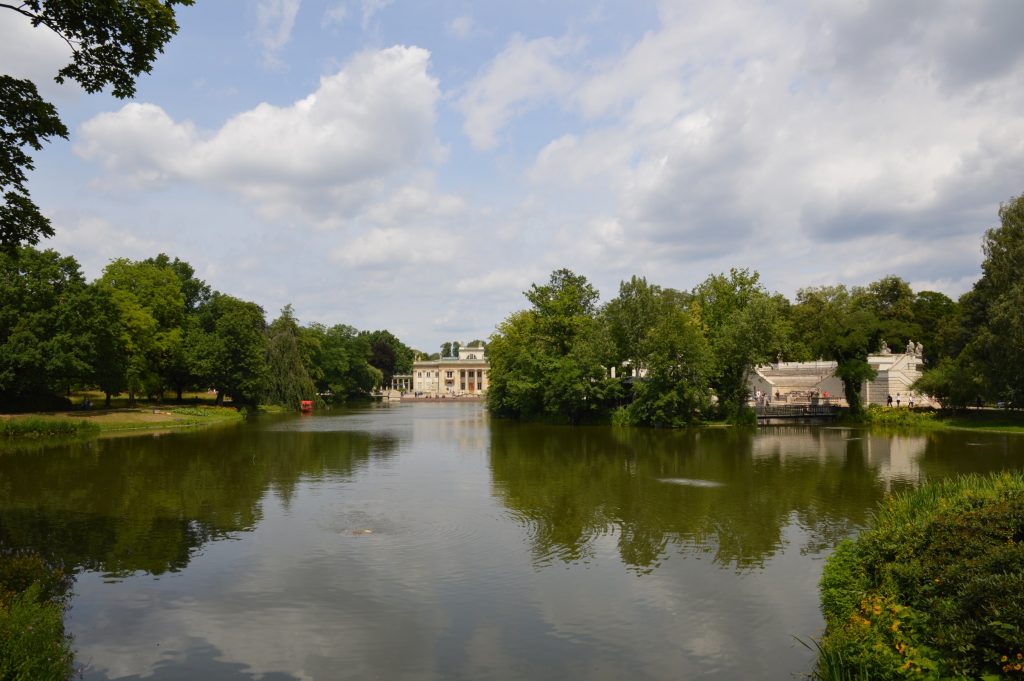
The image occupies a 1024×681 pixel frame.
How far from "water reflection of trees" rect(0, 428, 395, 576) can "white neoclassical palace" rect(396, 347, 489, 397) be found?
13596 centimetres

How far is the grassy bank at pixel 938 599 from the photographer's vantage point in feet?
24.8

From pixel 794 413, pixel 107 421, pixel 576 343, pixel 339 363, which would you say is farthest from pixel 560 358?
pixel 339 363

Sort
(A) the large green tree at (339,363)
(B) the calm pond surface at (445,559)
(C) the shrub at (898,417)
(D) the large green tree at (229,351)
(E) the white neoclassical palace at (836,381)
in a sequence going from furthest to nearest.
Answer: (A) the large green tree at (339,363)
(D) the large green tree at (229,351)
(E) the white neoclassical palace at (836,381)
(C) the shrub at (898,417)
(B) the calm pond surface at (445,559)

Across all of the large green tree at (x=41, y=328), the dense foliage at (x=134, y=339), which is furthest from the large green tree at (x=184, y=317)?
the large green tree at (x=41, y=328)

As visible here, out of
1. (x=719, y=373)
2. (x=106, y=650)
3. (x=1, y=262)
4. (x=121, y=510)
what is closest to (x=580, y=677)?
(x=106, y=650)

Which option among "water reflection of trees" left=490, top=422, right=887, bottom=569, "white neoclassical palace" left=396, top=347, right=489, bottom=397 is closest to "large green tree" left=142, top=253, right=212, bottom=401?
"water reflection of trees" left=490, top=422, right=887, bottom=569

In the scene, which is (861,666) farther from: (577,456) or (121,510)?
(577,456)

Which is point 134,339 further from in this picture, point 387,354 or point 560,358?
point 387,354

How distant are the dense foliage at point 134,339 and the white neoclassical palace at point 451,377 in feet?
239

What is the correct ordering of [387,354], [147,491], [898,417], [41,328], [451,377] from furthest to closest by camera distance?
[451,377] < [387,354] < [898,417] < [41,328] < [147,491]

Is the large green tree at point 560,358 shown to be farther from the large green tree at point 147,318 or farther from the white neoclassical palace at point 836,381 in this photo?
the large green tree at point 147,318

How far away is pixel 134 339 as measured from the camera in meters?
61.7

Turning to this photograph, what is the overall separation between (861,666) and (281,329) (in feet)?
266

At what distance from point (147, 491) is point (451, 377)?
6247 inches
